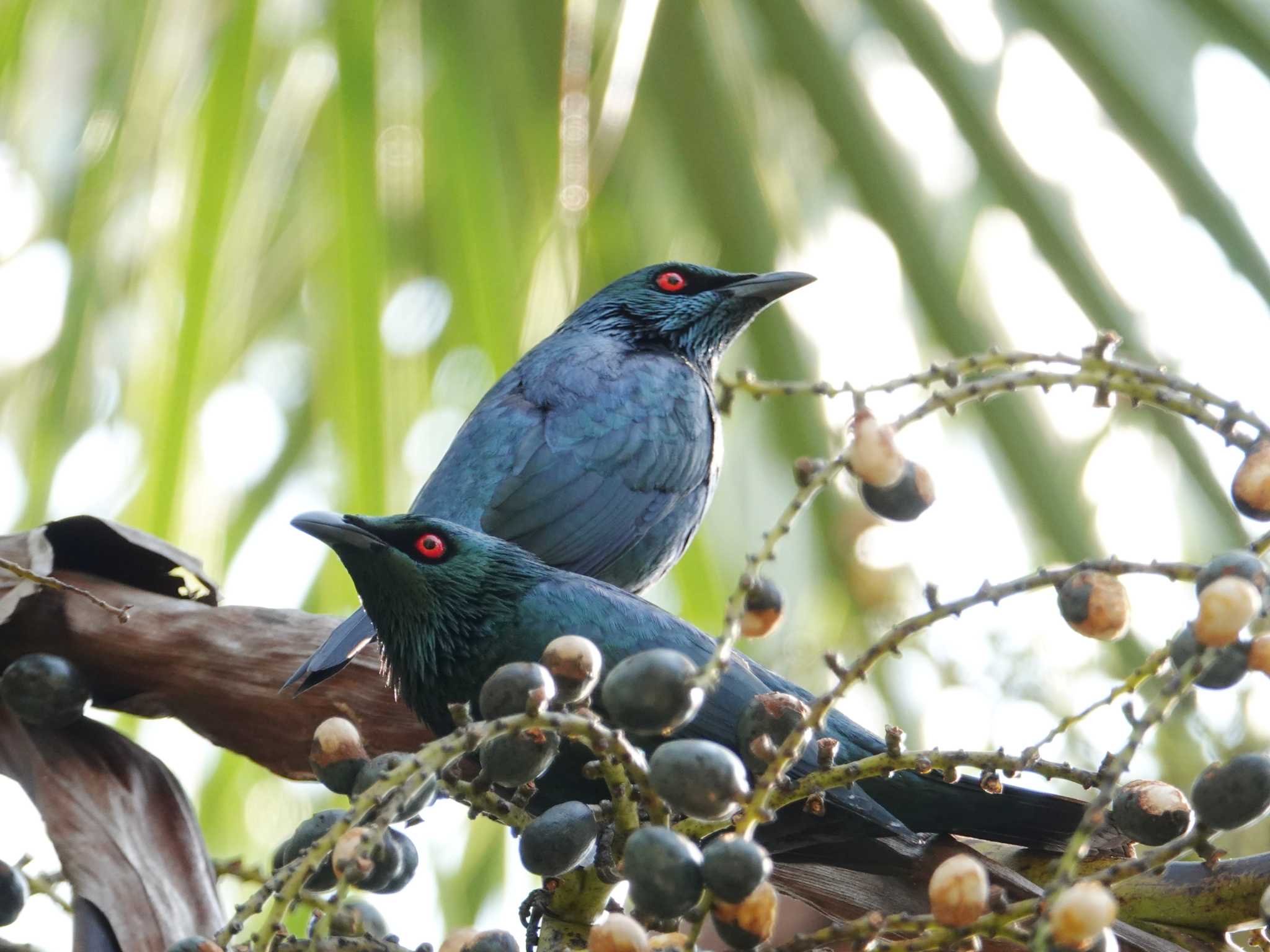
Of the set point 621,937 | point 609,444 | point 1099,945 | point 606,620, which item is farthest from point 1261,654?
point 609,444

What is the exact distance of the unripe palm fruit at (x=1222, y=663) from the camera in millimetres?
1338

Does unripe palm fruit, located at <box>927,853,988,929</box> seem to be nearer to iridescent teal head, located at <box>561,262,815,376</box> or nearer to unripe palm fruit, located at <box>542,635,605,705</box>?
unripe palm fruit, located at <box>542,635,605,705</box>

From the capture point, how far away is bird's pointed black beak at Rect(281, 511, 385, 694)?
7.73 feet

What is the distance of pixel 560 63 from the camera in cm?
279

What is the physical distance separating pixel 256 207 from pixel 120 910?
A: 1381mm

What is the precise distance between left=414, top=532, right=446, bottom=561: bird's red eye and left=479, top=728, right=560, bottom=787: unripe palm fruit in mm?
992

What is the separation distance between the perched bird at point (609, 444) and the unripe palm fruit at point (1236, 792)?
6.19 feet

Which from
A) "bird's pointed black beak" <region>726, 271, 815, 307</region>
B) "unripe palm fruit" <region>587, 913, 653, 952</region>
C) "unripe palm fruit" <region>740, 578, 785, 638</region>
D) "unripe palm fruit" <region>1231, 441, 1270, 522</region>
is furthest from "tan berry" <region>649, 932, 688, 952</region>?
"bird's pointed black beak" <region>726, 271, 815, 307</region>

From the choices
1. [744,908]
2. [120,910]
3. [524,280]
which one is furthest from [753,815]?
[524,280]

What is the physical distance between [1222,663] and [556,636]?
1.20 m

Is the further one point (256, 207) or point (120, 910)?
point (256, 207)

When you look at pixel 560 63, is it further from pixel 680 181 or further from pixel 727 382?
pixel 727 382

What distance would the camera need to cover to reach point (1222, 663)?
1377 mm

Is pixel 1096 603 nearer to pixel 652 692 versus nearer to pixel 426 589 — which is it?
pixel 652 692
